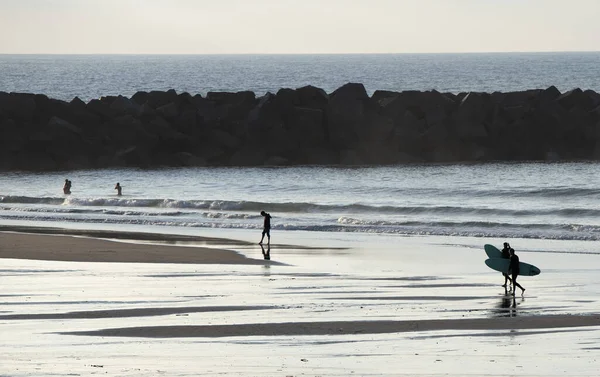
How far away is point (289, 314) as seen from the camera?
1620 centimetres

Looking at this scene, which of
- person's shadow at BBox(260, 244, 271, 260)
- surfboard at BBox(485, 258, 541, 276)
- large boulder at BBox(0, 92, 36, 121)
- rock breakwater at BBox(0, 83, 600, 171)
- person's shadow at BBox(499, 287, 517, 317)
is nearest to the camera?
person's shadow at BBox(499, 287, 517, 317)

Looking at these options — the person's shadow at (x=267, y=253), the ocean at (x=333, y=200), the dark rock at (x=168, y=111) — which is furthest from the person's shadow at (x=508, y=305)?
the dark rock at (x=168, y=111)

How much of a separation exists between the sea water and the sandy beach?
6.60 meters

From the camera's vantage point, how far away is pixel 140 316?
16.0 meters

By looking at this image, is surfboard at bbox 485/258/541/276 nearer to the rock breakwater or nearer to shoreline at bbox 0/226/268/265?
shoreline at bbox 0/226/268/265

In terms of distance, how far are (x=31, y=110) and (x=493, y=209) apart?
26.1m

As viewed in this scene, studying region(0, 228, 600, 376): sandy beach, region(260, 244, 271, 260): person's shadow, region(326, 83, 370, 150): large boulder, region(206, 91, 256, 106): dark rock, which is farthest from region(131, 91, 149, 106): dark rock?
region(0, 228, 600, 376): sandy beach

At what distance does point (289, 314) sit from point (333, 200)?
21.4 m

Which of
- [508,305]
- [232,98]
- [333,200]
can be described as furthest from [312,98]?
[508,305]

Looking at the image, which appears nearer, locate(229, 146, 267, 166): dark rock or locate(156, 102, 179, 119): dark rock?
locate(229, 146, 267, 166): dark rock

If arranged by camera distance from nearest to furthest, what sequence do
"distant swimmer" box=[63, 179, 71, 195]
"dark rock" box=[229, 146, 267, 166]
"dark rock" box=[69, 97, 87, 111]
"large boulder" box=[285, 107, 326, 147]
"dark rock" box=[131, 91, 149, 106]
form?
"distant swimmer" box=[63, 179, 71, 195] → "dark rock" box=[229, 146, 267, 166] → "large boulder" box=[285, 107, 326, 147] → "dark rock" box=[69, 97, 87, 111] → "dark rock" box=[131, 91, 149, 106]

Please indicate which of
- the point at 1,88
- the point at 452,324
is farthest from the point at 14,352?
the point at 1,88

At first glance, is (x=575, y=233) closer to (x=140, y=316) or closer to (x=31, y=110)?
(x=140, y=316)

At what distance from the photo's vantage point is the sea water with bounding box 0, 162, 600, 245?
31422 mm
